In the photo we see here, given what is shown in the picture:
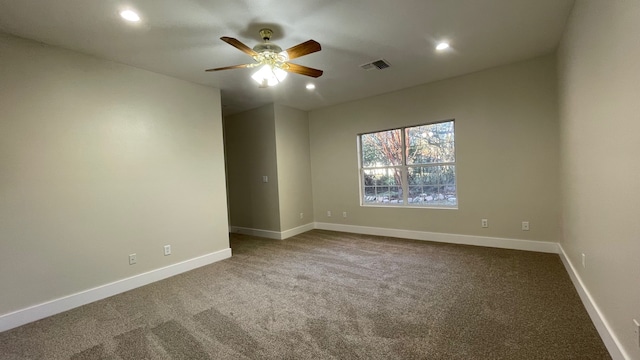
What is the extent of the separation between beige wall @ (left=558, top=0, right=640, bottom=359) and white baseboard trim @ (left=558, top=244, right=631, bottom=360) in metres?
0.05

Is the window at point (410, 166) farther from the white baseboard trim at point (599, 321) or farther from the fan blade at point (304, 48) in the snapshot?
the fan blade at point (304, 48)

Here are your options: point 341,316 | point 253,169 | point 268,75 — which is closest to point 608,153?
point 341,316

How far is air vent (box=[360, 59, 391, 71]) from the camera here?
3.36 meters

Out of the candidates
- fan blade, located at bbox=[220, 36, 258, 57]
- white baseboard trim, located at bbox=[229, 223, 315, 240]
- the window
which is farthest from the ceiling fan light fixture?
white baseboard trim, located at bbox=[229, 223, 315, 240]

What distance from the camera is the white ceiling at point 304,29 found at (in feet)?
7.08

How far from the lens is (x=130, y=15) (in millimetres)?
2199

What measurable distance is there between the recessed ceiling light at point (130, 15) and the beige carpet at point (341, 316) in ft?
8.39

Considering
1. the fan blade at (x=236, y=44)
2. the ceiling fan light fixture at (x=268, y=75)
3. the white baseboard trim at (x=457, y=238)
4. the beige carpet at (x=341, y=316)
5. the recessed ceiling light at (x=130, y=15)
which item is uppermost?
the recessed ceiling light at (x=130, y=15)

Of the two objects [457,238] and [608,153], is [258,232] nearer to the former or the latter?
[457,238]

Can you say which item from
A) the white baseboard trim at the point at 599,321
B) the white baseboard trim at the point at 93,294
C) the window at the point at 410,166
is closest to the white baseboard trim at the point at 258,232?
the white baseboard trim at the point at 93,294

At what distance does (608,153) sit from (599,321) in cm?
118

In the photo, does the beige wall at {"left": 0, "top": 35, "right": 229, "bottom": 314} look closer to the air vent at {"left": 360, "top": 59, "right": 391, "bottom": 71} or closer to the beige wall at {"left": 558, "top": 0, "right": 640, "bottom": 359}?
the air vent at {"left": 360, "top": 59, "right": 391, "bottom": 71}

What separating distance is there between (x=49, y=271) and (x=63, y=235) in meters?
0.33

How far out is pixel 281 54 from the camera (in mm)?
2537
